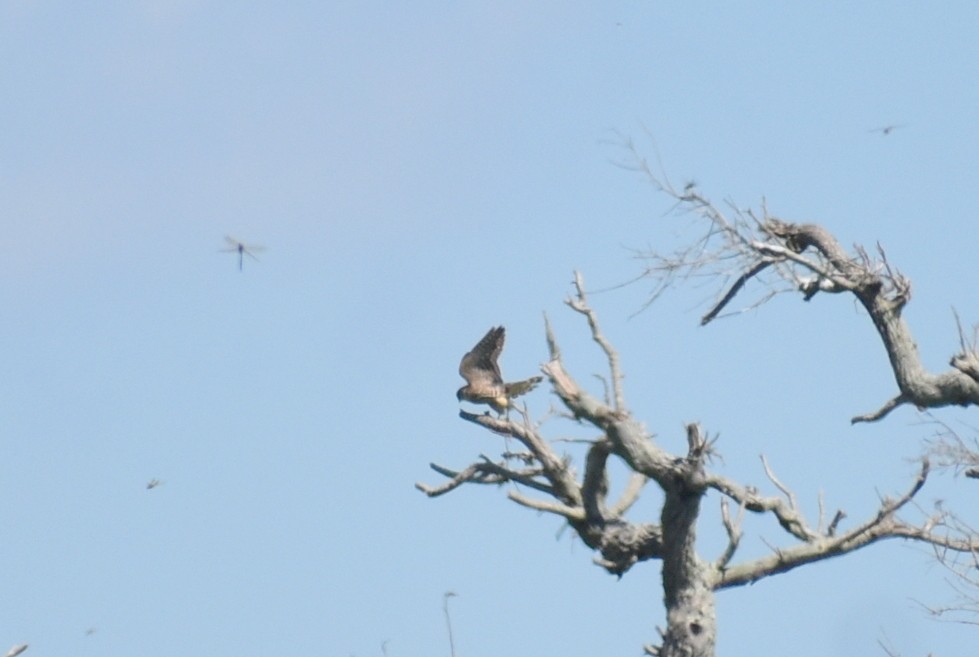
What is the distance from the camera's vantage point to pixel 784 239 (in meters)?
11.2

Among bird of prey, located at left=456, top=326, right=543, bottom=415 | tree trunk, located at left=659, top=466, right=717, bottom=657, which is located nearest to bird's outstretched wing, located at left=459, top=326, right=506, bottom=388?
bird of prey, located at left=456, top=326, right=543, bottom=415

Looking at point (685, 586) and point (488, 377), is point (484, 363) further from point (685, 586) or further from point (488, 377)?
point (685, 586)

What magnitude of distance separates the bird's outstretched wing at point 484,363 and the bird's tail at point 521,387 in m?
0.12

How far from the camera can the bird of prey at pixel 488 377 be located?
1101 centimetres

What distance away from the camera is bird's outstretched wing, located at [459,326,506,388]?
1113cm

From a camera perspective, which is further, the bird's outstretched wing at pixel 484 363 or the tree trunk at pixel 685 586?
the bird's outstretched wing at pixel 484 363

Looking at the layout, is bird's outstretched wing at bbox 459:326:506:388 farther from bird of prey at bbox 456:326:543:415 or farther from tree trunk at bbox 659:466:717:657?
tree trunk at bbox 659:466:717:657

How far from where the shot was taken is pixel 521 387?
10.9 m

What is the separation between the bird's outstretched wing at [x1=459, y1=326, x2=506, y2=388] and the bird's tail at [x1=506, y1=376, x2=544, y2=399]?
12cm

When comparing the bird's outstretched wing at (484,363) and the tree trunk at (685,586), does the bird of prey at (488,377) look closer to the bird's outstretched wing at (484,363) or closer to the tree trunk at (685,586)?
the bird's outstretched wing at (484,363)

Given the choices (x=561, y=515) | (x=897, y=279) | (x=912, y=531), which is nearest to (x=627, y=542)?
(x=561, y=515)

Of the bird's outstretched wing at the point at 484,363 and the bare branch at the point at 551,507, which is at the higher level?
the bird's outstretched wing at the point at 484,363

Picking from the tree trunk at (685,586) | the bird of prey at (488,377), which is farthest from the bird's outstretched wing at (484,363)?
the tree trunk at (685,586)

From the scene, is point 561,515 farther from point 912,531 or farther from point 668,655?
point 912,531
